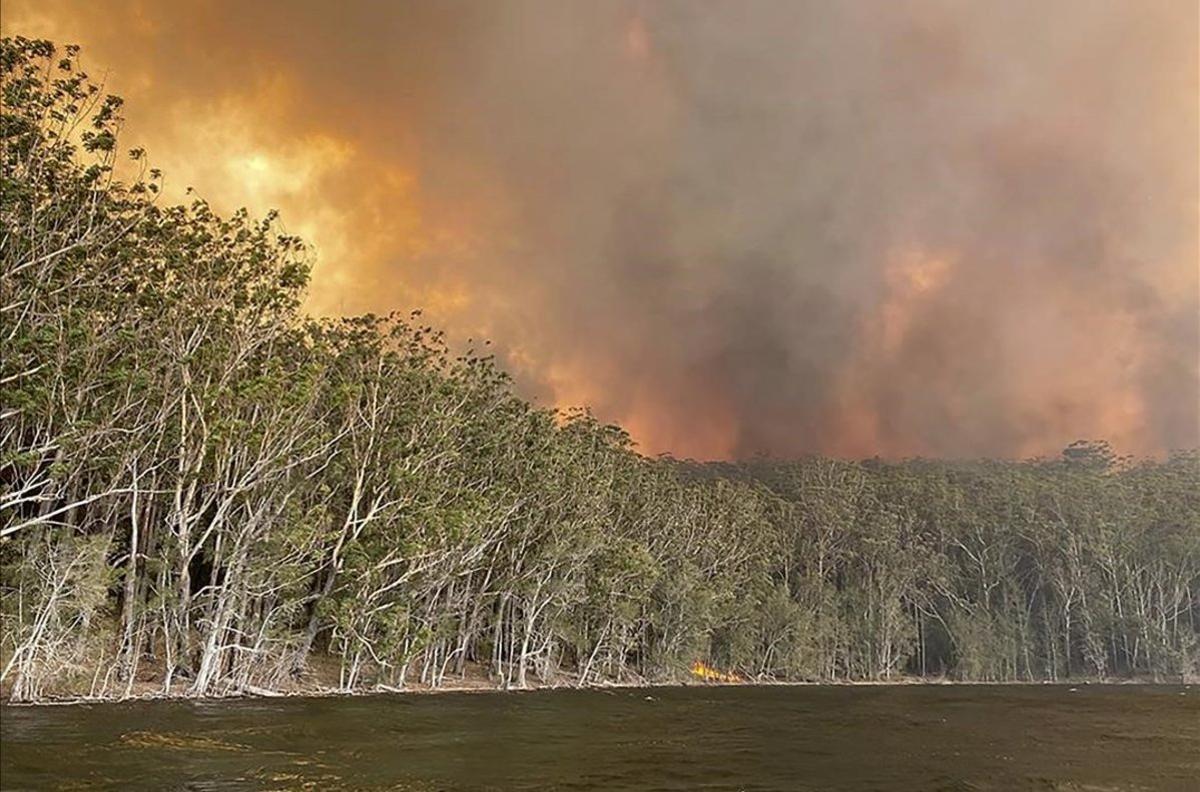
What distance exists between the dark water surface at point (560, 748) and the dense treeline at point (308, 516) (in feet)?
19.7

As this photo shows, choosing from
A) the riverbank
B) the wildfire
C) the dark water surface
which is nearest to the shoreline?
the riverbank

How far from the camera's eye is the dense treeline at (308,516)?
110 ft

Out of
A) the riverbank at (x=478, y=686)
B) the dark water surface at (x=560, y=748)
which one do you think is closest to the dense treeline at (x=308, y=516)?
the riverbank at (x=478, y=686)

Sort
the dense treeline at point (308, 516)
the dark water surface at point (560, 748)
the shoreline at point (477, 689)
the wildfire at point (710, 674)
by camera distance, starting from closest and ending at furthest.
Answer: the dark water surface at point (560, 748) < the dense treeline at point (308, 516) < the shoreline at point (477, 689) < the wildfire at point (710, 674)

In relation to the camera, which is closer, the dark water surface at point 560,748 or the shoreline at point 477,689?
the dark water surface at point 560,748

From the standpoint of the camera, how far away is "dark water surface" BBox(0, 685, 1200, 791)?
22.3 metres

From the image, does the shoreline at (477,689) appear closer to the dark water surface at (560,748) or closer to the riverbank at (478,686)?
the riverbank at (478,686)

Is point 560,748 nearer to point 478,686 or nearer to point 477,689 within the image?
point 477,689

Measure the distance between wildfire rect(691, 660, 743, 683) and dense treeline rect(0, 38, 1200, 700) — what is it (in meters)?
1.30

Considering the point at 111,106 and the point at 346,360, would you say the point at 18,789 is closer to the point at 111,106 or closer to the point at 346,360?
the point at 111,106

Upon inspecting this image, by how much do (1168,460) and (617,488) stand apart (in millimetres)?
104131

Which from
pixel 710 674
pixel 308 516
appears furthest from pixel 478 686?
pixel 710 674

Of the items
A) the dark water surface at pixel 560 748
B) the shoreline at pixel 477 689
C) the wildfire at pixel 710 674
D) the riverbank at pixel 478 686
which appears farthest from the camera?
the wildfire at pixel 710 674

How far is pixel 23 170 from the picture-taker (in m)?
30.6
